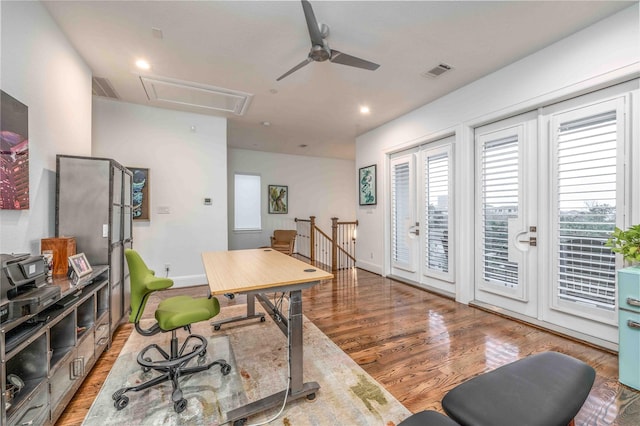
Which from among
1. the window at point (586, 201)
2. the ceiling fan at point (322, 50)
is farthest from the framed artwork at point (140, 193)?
the window at point (586, 201)

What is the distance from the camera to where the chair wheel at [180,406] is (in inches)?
66.8

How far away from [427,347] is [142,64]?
166 inches

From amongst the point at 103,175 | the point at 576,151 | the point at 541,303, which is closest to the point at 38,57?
the point at 103,175

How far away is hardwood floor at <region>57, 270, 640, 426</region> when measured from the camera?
180 centimetres

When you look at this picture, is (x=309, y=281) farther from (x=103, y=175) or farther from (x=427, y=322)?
(x=103, y=175)

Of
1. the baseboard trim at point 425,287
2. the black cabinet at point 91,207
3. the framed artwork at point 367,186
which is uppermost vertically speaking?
the framed artwork at point 367,186

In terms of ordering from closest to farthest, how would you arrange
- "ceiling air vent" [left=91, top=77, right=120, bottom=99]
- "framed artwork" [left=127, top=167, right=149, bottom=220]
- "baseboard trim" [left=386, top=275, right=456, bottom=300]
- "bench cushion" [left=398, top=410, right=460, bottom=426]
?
"bench cushion" [left=398, top=410, right=460, bottom=426]
"ceiling air vent" [left=91, top=77, right=120, bottom=99]
"baseboard trim" [left=386, top=275, right=456, bottom=300]
"framed artwork" [left=127, top=167, right=149, bottom=220]

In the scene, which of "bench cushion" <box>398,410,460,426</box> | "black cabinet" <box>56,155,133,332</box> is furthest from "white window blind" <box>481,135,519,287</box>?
"black cabinet" <box>56,155,133,332</box>

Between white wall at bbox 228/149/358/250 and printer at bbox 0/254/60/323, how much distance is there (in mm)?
5522

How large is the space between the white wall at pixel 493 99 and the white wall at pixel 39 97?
4403mm

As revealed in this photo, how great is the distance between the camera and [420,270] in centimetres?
452

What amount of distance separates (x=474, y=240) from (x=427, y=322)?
4.33ft

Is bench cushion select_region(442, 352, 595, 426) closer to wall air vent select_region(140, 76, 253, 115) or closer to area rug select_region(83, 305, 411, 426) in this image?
area rug select_region(83, 305, 411, 426)

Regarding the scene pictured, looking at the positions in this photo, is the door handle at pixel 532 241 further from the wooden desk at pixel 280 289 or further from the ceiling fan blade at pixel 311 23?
the ceiling fan blade at pixel 311 23
